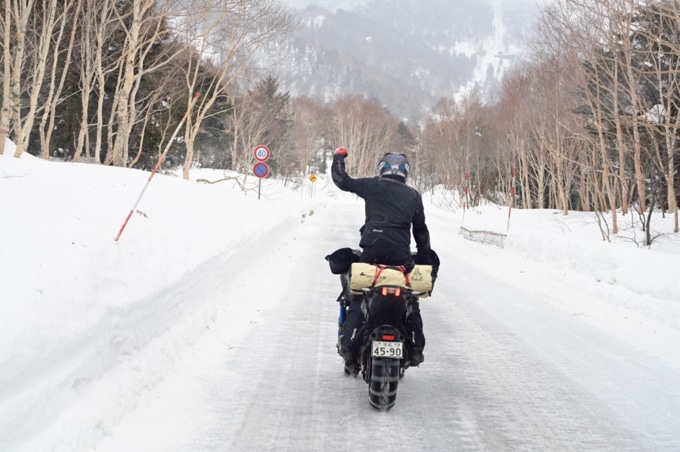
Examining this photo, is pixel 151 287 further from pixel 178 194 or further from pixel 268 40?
pixel 268 40

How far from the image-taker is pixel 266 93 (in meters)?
49.5

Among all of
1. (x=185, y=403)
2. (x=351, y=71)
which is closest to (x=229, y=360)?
(x=185, y=403)

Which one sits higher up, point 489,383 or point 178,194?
point 178,194

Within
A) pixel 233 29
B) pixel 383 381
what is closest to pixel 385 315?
pixel 383 381

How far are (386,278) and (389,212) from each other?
580mm

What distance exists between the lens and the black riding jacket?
3930 millimetres

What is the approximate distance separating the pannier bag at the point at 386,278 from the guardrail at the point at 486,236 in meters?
11.8

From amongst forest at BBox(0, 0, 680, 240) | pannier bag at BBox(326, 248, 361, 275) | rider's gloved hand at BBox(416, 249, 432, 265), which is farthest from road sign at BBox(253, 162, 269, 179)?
rider's gloved hand at BBox(416, 249, 432, 265)

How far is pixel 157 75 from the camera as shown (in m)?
22.6

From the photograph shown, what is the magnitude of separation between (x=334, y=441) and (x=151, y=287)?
9.10 feet

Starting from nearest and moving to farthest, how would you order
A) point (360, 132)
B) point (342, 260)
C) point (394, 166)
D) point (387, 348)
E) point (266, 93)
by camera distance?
point (387, 348) → point (394, 166) → point (342, 260) → point (266, 93) → point (360, 132)

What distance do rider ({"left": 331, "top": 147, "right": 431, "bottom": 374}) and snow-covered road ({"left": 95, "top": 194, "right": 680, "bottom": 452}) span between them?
0.53 m

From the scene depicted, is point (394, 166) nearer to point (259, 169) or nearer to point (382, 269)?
point (382, 269)

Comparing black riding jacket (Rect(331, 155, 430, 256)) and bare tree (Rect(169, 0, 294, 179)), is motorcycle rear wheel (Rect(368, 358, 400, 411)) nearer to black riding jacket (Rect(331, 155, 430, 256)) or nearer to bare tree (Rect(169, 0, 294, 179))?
black riding jacket (Rect(331, 155, 430, 256))
